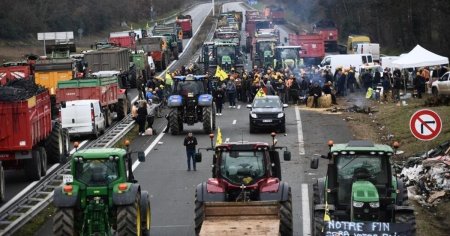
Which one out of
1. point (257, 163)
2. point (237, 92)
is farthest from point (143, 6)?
point (257, 163)

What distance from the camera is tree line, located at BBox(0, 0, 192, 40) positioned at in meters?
95.2

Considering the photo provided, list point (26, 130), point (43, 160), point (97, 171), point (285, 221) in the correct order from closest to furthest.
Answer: point (285, 221)
point (97, 171)
point (26, 130)
point (43, 160)

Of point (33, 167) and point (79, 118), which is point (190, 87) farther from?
point (33, 167)

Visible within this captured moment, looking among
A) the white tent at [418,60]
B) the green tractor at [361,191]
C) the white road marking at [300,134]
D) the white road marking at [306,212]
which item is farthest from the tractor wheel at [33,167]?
the white tent at [418,60]

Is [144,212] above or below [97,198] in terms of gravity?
below

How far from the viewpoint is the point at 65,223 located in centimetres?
1827

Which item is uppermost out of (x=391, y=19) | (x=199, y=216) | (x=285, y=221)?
(x=391, y=19)

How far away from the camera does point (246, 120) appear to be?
4469 centimetres

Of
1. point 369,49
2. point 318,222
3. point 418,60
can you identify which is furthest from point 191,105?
point 369,49

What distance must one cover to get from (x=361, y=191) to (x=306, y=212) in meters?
6.14

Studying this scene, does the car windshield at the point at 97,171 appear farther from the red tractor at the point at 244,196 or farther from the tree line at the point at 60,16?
the tree line at the point at 60,16

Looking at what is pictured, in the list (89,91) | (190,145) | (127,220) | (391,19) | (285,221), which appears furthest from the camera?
(391,19)

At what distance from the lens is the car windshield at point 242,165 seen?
1970 cm

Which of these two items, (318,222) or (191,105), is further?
(191,105)
